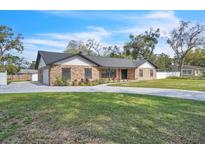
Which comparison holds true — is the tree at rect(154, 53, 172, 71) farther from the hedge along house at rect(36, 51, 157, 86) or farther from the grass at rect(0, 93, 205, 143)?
the grass at rect(0, 93, 205, 143)

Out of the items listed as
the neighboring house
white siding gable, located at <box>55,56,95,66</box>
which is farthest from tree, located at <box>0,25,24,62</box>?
the neighboring house

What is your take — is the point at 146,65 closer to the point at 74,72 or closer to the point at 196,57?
the point at 74,72

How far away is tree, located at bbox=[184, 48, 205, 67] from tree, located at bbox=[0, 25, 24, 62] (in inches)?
1477

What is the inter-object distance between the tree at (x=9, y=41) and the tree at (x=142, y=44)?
23266mm

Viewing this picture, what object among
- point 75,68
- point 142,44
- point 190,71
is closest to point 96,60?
point 75,68

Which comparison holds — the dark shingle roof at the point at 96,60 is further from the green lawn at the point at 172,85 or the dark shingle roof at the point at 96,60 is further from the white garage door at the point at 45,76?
the green lawn at the point at 172,85

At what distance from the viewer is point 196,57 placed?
169ft

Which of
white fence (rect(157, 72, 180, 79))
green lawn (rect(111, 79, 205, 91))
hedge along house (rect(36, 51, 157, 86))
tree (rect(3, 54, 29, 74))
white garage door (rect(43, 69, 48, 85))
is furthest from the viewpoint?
white fence (rect(157, 72, 180, 79))

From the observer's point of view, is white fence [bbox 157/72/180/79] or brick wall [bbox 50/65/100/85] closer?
brick wall [bbox 50/65/100/85]

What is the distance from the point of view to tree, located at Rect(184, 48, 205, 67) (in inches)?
1949

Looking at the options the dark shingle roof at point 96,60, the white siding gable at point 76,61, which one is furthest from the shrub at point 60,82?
the dark shingle roof at point 96,60

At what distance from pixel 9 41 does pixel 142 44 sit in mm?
26679

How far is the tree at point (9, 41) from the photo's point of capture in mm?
31328
